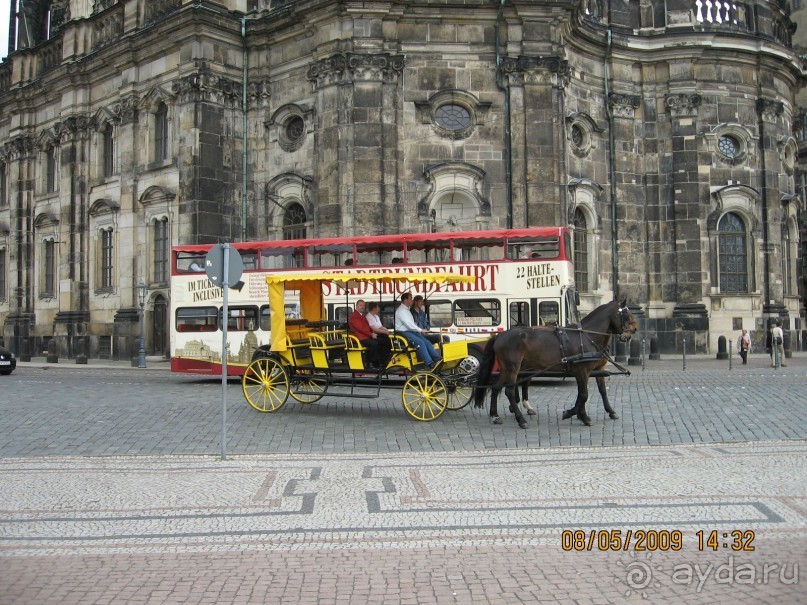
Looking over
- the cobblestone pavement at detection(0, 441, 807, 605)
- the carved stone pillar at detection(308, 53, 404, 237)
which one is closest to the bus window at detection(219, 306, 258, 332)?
the carved stone pillar at detection(308, 53, 404, 237)

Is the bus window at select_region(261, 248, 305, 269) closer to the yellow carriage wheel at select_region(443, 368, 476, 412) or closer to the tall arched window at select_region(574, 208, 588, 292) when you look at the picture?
the yellow carriage wheel at select_region(443, 368, 476, 412)

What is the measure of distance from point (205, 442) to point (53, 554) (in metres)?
5.49

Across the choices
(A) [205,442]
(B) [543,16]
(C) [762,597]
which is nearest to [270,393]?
(A) [205,442]

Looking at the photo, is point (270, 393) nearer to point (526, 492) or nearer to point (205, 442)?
point (205, 442)

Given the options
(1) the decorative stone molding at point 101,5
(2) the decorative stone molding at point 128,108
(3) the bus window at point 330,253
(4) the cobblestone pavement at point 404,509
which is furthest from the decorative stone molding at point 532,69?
(1) the decorative stone molding at point 101,5

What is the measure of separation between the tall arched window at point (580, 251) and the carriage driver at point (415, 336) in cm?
1877

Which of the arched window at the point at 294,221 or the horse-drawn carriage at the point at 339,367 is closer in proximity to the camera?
the horse-drawn carriage at the point at 339,367

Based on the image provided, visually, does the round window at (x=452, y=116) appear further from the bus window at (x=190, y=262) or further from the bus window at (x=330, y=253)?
the bus window at (x=190, y=262)

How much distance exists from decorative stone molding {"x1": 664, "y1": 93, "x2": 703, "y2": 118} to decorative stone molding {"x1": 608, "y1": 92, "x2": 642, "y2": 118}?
1594mm

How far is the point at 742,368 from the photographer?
25.4m

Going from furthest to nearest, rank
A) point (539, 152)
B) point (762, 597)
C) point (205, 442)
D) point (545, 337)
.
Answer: point (539, 152) < point (545, 337) < point (205, 442) < point (762, 597)

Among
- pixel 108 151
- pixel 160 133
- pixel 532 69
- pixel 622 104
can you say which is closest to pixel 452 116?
pixel 532 69

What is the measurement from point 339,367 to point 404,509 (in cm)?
711

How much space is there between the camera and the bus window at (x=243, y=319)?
22.0 meters
